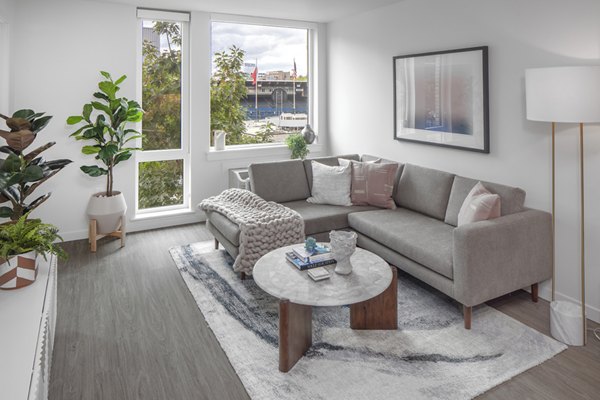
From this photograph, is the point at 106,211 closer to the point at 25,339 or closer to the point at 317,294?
the point at 25,339

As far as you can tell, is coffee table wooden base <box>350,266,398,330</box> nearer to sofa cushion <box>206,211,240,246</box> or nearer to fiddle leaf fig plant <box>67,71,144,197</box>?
sofa cushion <box>206,211,240,246</box>

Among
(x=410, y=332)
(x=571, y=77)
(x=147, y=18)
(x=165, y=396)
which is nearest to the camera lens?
(x=165, y=396)

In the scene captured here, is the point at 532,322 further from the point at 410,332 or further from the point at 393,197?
the point at 393,197

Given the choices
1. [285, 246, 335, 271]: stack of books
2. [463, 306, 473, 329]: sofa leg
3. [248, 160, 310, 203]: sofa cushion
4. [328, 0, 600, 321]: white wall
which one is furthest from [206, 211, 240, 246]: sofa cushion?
[328, 0, 600, 321]: white wall

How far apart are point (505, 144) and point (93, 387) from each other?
128 inches

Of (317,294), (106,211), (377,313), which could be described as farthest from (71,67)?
(377,313)

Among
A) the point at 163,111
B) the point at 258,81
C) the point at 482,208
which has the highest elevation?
the point at 258,81

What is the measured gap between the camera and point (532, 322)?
9.00ft

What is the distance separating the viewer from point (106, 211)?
4.16 meters

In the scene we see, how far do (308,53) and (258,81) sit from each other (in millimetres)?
861

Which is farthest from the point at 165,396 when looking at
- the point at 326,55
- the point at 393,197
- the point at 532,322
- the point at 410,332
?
the point at 326,55

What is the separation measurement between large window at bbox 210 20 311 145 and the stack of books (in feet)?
9.70

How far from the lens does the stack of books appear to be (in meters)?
2.55

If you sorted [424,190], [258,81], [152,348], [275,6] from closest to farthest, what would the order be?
[152,348]
[424,190]
[275,6]
[258,81]
